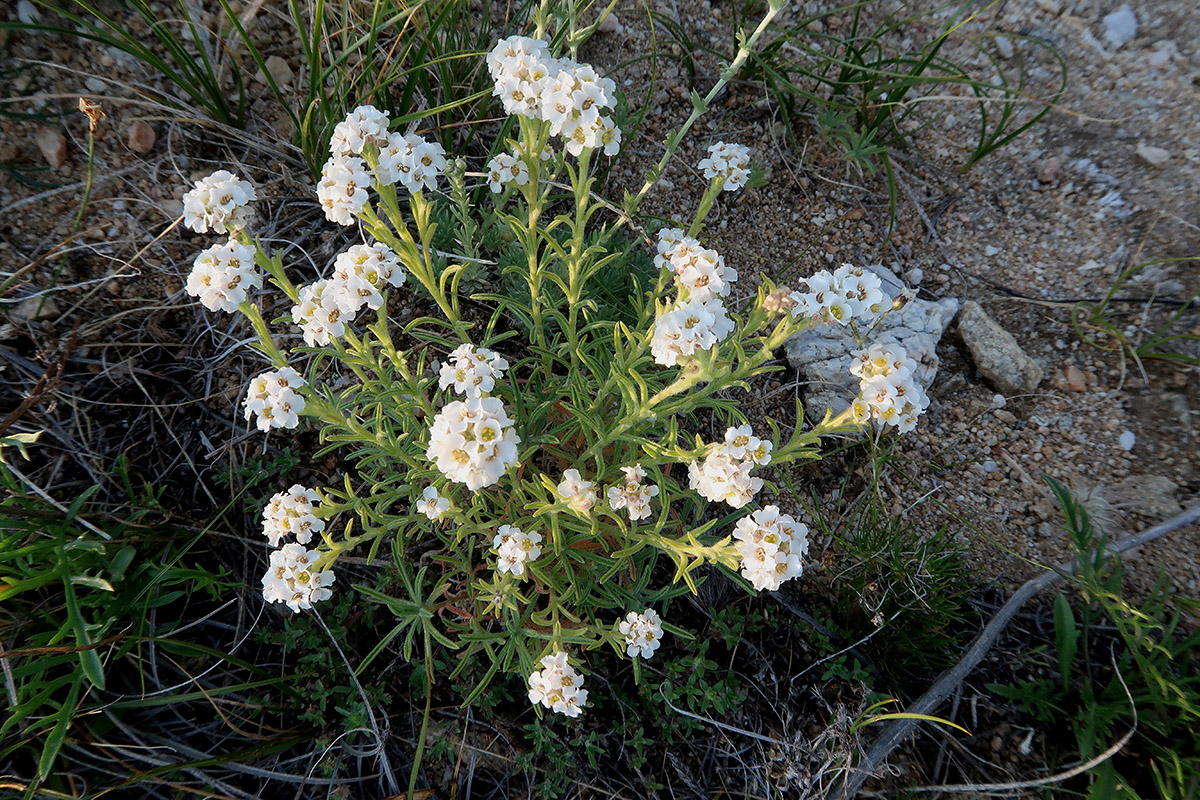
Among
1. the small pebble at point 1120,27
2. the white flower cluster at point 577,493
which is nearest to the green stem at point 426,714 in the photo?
the white flower cluster at point 577,493

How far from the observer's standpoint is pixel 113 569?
260 cm

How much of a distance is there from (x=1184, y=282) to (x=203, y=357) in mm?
4793

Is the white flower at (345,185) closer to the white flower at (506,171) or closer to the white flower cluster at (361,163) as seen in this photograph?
the white flower cluster at (361,163)

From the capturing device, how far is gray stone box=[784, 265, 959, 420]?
332 cm

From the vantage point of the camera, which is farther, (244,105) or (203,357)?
(244,105)

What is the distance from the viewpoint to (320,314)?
2.02m

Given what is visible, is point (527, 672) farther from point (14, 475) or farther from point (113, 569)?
point (14, 475)

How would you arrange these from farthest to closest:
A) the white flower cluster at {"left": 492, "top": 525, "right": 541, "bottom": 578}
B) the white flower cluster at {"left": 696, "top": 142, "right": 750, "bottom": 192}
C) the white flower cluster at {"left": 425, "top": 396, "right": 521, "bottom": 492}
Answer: the white flower cluster at {"left": 696, "top": 142, "right": 750, "bottom": 192}, the white flower cluster at {"left": 492, "top": 525, "right": 541, "bottom": 578}, the white flower cluster at {"left": 425, "top": 396, "right": 521, "bottom": 492}

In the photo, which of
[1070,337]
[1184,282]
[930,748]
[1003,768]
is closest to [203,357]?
[930,748]

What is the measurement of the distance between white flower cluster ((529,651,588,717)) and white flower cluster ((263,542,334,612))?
74 centimetres

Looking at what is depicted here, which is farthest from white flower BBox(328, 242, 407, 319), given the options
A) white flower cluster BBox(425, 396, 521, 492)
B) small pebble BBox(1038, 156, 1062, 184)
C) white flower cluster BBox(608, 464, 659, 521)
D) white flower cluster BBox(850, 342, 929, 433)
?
small pebble BBox(1038, 156, 1062, 184)

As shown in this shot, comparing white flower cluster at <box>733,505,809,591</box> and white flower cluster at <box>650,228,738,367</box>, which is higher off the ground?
white flower cluster at <box>650,228,738,367</box>

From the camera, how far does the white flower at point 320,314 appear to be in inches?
79.7

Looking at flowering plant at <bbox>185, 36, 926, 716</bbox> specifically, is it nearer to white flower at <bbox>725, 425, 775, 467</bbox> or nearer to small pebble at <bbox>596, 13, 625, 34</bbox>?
white flower at <bbox>725, 425, 775, 467</bbox>
